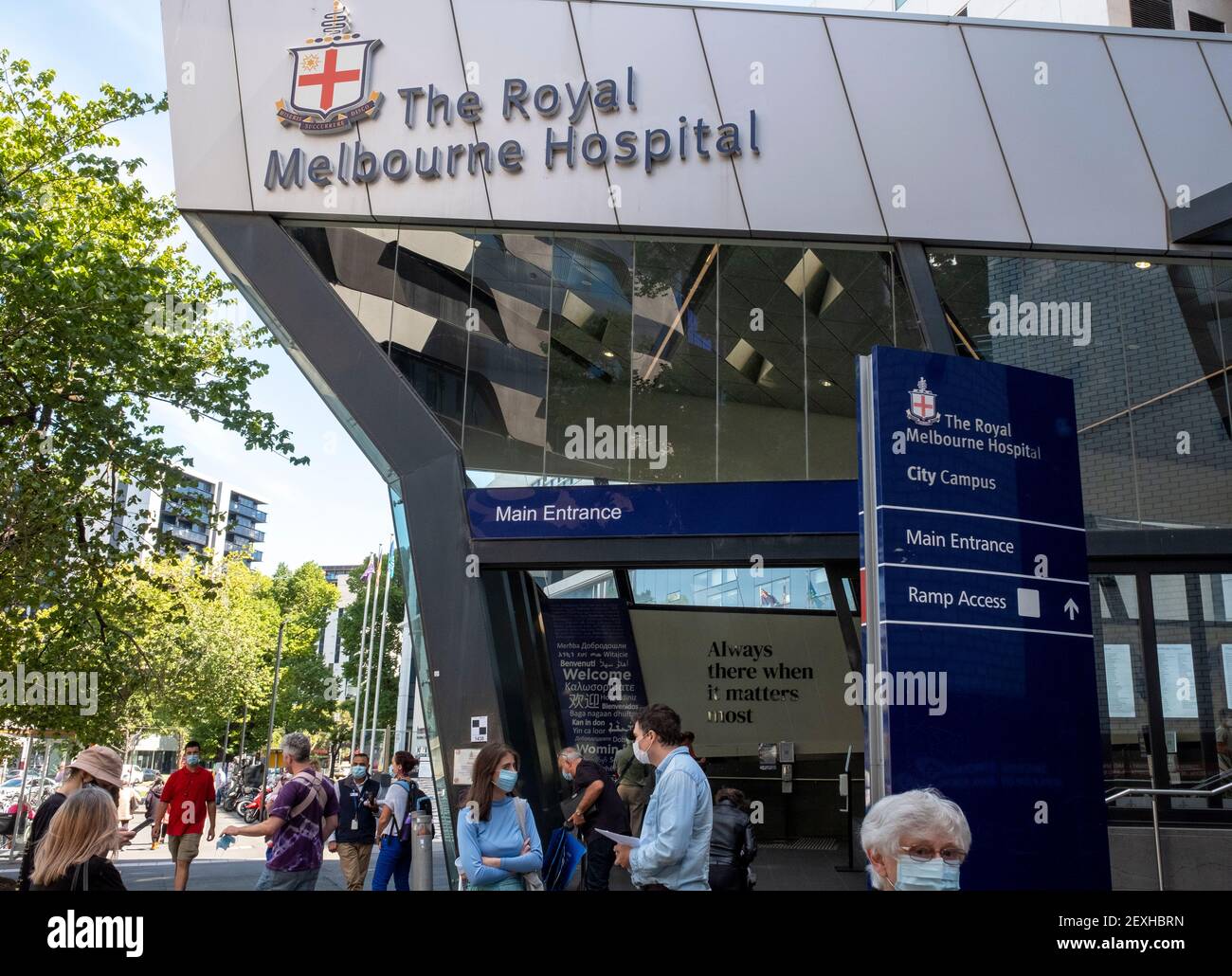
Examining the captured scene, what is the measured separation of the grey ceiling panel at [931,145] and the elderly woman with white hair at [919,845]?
11.5 metres

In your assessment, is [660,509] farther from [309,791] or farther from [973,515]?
[309,791]

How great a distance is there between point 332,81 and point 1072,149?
9.95 metres

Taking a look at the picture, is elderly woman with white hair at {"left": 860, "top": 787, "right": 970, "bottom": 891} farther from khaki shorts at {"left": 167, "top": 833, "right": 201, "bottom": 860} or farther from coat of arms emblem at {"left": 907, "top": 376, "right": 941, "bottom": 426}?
khaki shorts at {"left": 167, "top": 833, "right": 201, "bottom": 860}

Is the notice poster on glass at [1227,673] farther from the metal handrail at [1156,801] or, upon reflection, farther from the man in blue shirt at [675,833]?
the man in blue shirt at [675,833]

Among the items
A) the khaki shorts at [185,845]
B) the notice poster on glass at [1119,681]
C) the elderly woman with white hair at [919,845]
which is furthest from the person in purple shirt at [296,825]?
the notice poster on glass at [1119,681]

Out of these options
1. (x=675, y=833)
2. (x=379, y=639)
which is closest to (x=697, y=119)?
(x=675, y=833)

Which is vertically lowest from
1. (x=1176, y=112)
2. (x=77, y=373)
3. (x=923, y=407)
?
(x=923, y=407)

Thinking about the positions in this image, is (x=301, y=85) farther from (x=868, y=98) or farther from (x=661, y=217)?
(x=868, y=98)

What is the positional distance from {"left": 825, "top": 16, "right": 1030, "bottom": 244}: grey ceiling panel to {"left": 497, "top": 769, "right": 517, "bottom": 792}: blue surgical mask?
10282 mm

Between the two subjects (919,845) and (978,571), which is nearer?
(919,845)

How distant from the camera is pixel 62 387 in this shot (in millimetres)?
14219

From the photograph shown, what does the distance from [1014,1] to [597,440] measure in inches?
837

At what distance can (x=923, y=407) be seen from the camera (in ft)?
23.3
